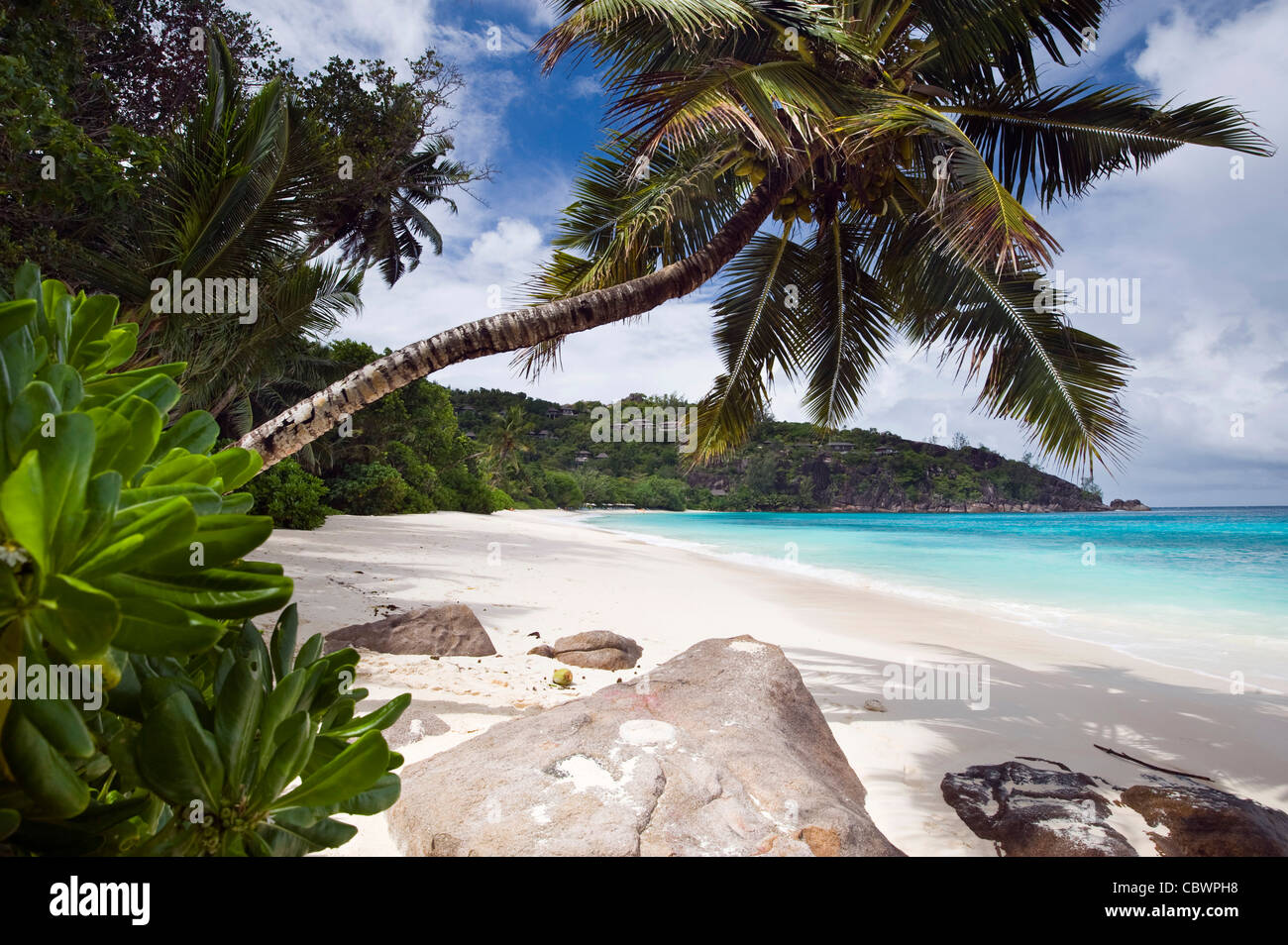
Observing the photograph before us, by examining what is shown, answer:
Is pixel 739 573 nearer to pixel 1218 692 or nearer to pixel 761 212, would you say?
pixel 1218 692

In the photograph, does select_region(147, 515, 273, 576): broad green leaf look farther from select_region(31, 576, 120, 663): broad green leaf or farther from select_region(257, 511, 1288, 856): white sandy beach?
select_region(257, 511, 1288, 856): white sandy beach

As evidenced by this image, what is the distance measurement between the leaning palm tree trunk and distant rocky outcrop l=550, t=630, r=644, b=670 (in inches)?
96.7

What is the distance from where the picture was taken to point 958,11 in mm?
5582

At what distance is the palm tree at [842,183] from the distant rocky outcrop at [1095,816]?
9.94 feet

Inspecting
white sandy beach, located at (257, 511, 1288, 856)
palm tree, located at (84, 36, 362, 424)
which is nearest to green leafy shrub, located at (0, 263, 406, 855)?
white sandy beach, located at (257, 511, 1288, 856)

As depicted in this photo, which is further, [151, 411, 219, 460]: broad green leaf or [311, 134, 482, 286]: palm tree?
[311, 134, 482, 286]: palm tree

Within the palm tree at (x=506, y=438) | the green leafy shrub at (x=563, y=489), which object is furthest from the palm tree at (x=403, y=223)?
the green leafy shrub at (x=563, y=489)

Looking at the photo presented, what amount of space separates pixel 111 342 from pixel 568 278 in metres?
5.84

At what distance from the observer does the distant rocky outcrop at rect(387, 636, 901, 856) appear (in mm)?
1877

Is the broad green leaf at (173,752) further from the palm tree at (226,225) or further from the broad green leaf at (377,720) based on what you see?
the palm tree at (226,225)

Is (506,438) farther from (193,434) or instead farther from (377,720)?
(377,720)

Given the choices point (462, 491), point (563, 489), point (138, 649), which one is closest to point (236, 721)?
point (138, 649)

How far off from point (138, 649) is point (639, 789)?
1.88 m

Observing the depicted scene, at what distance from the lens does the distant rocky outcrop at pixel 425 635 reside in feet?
15.8
